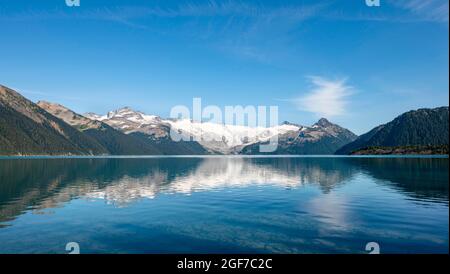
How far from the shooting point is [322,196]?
71.8 meters

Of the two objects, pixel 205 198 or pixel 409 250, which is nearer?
pixel 409 250

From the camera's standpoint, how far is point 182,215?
51500 millimetres

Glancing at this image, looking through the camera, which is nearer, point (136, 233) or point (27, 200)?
point (136, 233)

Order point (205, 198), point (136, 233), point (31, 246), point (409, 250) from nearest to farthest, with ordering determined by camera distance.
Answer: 1. point (409, 250)
2. point (31, 246)
3. point (136, 233)
4. point (205, 198)
